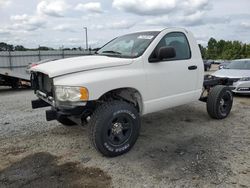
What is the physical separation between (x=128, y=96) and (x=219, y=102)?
100 inches

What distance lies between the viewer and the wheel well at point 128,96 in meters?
4.50

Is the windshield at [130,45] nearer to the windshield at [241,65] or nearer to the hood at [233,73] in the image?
the hood at [233,73]

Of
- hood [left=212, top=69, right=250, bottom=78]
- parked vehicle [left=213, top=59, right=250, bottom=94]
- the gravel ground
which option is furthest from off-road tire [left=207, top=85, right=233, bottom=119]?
hood [left=212, top=69, right=250, bottom=78]

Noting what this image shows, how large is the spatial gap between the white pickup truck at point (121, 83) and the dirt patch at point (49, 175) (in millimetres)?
468

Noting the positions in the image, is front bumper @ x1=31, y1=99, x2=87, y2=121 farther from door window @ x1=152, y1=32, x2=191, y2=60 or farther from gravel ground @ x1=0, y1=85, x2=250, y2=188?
door window @ x1=152, y1=32, x2=191, y2=60

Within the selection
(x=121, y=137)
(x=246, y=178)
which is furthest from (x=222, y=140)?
(x=121, y=137)

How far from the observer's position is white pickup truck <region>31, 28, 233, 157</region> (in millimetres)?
3951

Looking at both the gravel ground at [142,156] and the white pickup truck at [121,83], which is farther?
the white pickup truck at [121,83]

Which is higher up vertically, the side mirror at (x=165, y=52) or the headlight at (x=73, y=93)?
the side mirror at (x=165, y=52)

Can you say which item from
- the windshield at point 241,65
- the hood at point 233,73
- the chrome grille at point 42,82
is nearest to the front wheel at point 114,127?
the chrome grille at point 42,82

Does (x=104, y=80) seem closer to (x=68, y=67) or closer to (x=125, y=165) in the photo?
(x=68, y=67)

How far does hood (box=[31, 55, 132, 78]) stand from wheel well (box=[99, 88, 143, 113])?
460 mm

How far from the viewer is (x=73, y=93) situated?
151 inches

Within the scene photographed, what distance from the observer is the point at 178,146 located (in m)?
4.78
